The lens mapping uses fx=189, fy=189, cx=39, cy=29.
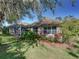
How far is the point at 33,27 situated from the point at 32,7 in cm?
2690

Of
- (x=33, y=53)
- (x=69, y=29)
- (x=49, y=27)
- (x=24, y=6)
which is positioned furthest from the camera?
(x=49, y=27)

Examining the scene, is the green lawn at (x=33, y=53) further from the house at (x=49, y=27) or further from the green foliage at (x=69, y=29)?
the house at (x=49, y=27)

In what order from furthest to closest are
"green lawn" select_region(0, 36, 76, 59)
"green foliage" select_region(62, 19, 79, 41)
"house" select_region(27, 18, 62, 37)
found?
1. "house" select_region(27, 18, 62, 37)
2. "green foliage" select_region(62, 19, 79, 41)
3. "green lawn" select_region(0, 36, 76, 59)

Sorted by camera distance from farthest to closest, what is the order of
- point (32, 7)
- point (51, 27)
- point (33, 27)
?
point (33, 27)
point (51, 27)
point (32, 7)

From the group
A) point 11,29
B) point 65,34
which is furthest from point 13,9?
point 11,29

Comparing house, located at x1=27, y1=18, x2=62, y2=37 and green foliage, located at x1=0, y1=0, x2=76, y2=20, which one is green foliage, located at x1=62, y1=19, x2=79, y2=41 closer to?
house, located at x1=27, y1=18, x2=62, y2=37

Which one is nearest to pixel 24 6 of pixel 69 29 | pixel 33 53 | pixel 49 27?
pixel 33 53

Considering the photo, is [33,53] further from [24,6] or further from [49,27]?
[49,27]

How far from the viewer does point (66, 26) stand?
26.0 meters

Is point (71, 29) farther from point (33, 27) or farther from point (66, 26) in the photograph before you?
point (33, 27)

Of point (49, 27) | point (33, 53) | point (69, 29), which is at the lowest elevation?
point (33, 53)

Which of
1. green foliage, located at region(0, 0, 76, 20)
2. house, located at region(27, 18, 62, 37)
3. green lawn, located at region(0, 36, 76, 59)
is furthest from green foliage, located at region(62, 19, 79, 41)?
green foliage, located at region(0, 0, 76, 20)

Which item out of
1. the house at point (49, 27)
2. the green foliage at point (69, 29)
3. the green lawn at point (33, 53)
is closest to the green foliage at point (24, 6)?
the green lawn at point (33, 53)

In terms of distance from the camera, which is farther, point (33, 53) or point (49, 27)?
point (49, 27)
